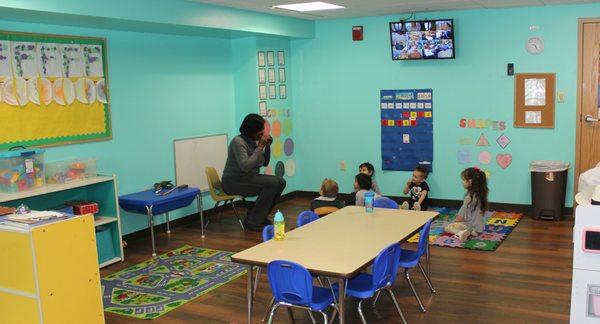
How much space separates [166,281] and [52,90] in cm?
226

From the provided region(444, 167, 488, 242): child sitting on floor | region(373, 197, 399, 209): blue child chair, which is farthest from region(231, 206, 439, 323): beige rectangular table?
region(444, 167, 488, 242): child sitting on floor

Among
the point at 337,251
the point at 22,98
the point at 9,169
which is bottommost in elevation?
the point at 337,251

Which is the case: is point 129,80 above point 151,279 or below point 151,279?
above

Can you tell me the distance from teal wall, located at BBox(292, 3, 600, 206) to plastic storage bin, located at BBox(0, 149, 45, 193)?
4.39 meters

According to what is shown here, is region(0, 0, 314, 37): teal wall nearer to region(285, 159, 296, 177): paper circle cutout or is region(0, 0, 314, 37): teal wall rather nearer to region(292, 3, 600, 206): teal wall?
region(292, 3, 600, 206): teal wall

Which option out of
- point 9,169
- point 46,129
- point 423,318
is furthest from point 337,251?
point 46,129

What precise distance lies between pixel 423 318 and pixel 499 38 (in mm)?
4536

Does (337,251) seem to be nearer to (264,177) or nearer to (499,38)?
(264,177)

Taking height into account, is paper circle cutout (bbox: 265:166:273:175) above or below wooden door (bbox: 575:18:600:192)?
below

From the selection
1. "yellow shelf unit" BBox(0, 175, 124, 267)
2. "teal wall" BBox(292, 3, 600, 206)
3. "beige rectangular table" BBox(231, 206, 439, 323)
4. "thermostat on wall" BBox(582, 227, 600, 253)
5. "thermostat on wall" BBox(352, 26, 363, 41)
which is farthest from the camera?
"thermostat on wall" BBox(352, 26, 363, 41)

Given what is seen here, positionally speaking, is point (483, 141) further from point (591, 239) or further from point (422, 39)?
point (591, 239)

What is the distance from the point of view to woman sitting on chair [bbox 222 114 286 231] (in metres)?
7.24

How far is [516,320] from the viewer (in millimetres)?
4387

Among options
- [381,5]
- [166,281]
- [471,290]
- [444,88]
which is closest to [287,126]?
[444,88]
